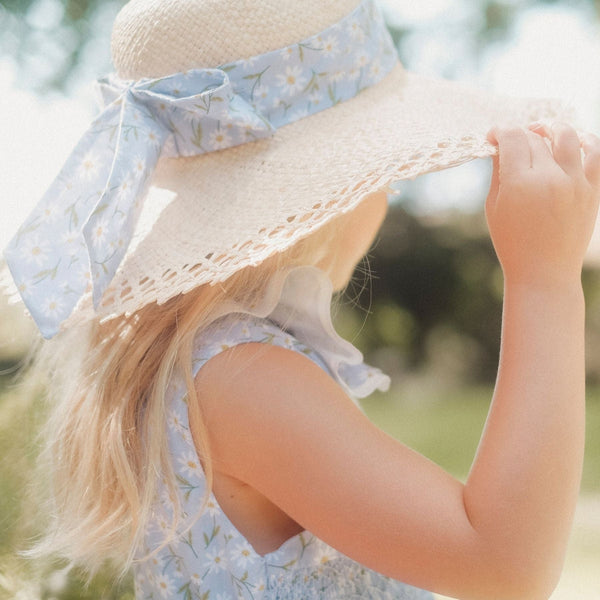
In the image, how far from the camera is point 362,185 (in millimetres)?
888

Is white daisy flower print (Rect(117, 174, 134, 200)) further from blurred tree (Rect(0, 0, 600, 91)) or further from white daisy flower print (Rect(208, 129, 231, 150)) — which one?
blurred tree (Rect(0, 0, 600, 91))

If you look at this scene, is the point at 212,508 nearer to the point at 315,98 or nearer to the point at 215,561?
the point at 215,561

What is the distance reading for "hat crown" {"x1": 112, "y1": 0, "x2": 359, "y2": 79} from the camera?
0.97 meters

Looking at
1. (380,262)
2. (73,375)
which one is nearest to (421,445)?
(380,262)

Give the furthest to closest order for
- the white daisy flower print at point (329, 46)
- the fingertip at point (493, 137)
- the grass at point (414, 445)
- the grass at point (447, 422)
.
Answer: the grass at point (447, 422)
the grass at point (414, 445)
the white daisy flower print at point (329, 46)
the fingertip at point (493, 137)

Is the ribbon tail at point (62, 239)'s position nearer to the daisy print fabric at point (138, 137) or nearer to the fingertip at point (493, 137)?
the daisy print fabric at point (138, 137)

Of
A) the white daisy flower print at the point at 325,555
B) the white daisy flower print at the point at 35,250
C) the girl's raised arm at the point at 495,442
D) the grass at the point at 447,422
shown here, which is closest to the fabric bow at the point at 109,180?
the white daisy flower print at the point at 35,250

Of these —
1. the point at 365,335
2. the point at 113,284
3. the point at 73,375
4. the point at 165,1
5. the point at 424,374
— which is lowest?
the point at 424,374

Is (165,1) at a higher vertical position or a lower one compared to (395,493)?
higher

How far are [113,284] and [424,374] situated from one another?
4.25 meters

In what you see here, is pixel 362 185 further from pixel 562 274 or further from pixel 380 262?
pixel 380 262

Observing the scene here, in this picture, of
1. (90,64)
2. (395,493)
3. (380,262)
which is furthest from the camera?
(380,262)

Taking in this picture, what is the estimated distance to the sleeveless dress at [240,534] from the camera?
951 millimetres

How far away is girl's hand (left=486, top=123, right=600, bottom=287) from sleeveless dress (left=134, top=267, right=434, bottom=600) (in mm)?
268
